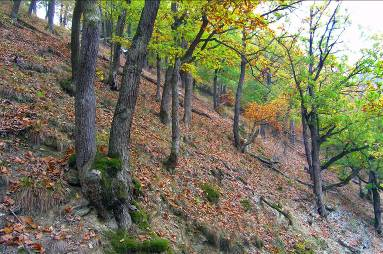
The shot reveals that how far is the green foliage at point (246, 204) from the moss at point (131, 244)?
6096 mm

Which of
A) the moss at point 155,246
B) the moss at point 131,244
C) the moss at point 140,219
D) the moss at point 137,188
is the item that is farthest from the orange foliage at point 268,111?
the moss at point 131,244

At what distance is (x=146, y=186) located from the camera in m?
9.85

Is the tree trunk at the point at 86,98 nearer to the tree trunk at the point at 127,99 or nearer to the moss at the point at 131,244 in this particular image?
the tree trunk at the point at 127,99

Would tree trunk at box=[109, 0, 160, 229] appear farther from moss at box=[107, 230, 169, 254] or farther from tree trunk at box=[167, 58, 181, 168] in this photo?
tree trunk at box=[167, 58, 181, 168]

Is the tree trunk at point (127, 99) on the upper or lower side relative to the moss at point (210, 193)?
upper

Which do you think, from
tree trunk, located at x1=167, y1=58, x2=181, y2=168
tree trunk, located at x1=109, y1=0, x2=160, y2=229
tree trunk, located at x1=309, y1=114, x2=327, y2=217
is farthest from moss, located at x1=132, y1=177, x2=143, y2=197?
tree trunk, located at x1=309, y1=114, x2=327, y2=217

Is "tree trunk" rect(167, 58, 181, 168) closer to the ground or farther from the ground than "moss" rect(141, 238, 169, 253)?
farther from the ground

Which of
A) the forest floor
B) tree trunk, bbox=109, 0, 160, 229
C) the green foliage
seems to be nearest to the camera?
the forest floor

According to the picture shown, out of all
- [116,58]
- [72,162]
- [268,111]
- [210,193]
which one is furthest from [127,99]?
[268,111]

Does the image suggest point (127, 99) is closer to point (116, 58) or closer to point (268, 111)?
point (116, 58)

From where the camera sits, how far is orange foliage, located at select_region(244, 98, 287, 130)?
21.7m

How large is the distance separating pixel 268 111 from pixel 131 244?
55.0ft

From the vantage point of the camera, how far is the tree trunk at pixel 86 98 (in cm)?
751

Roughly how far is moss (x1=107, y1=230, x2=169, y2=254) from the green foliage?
6.10 meters
